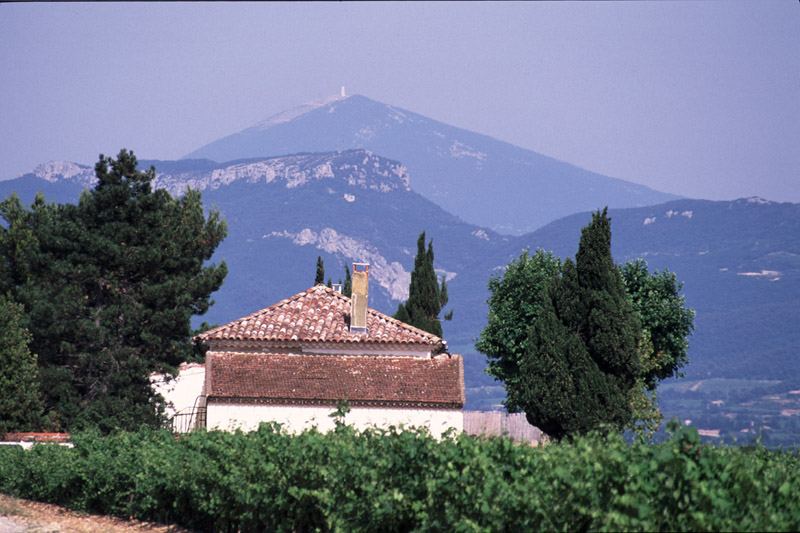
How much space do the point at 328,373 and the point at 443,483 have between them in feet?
73.6

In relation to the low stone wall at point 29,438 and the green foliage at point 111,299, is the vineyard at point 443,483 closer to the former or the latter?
the low stone wall at point 29,438

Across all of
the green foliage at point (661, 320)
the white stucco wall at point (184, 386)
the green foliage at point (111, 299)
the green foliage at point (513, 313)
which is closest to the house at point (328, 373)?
the green foliage at point (111, 299)

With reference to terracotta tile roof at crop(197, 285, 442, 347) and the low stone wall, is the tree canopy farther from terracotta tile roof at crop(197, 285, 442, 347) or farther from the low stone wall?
the low stone wall

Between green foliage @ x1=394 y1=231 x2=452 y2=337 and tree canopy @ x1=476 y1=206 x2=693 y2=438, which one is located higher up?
green foliage @ x1=394 y1=231 x2=452 y2=337

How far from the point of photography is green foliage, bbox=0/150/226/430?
143 ft

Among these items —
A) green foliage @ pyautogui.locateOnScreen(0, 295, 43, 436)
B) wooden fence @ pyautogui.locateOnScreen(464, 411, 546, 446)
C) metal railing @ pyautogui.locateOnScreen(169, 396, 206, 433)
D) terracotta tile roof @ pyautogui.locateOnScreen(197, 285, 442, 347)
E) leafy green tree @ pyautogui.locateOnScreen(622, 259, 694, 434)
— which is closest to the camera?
terracotta tile roof @ pyautogui.locateOnScreen(197, 285, 442, 347)

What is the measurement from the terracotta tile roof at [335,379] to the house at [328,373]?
3 cm

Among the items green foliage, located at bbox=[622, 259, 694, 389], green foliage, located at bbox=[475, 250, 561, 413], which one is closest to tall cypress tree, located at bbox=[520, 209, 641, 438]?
green foliage, located at bbox=[622, 259, 694, 389]

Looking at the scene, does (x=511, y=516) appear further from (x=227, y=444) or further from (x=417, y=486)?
(x=227, y=444)

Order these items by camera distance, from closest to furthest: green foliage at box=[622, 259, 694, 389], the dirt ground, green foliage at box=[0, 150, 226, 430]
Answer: the dirt ground
green foliage at box=[0, 150, 226, 430]
green foliage at box=[622, 259, 694, 389]

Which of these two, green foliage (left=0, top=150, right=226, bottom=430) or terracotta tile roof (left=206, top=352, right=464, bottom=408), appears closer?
terracotta tile roof (left=206, top=352, right=464, bottom=408)

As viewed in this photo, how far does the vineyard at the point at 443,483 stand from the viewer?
10.1 meters

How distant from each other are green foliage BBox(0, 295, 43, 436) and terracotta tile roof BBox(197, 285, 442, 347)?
6.55m

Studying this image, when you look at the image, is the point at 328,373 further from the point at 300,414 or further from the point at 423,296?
the point at 423,296
